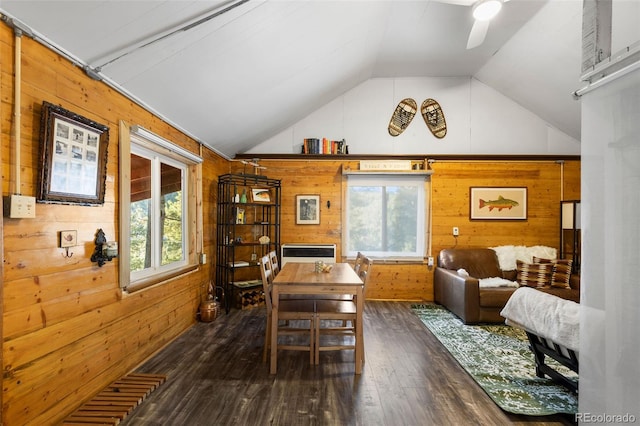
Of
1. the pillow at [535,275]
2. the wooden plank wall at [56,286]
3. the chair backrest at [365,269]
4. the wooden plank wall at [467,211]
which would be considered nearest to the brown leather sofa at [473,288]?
the pillow at [535,275]

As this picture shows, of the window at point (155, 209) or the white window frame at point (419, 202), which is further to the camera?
the white window frame at point (419, 202)

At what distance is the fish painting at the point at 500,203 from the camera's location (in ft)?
16.3

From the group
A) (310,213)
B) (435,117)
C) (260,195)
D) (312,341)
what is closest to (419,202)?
(435,117)

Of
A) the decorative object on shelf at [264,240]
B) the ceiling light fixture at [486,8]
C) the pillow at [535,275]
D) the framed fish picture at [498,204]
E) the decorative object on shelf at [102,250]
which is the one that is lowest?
the pillow at [535,275]

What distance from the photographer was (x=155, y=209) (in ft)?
10.3

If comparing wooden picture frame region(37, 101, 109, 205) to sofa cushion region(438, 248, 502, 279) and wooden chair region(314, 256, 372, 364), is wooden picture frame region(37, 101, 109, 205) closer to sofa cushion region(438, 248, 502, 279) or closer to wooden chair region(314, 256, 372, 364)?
wooden chair region(314, 256, 372, 364)

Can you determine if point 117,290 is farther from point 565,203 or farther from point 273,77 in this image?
point 565,203

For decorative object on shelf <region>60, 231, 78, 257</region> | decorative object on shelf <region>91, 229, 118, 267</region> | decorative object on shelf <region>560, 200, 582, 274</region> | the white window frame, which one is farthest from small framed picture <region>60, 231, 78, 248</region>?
decorative object on shelf <region>560, 200, 582, 274</region>

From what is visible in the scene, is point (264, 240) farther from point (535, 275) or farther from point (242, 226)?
point (535, 275)

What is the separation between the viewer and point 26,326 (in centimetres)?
159

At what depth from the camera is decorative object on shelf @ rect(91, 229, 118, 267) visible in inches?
82.5

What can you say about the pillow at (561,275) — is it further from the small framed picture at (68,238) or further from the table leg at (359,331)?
the small framed picture at (68,238)

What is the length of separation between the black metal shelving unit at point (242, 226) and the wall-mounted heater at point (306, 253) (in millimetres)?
172

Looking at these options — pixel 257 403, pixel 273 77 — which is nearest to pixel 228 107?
pixel 273 77
